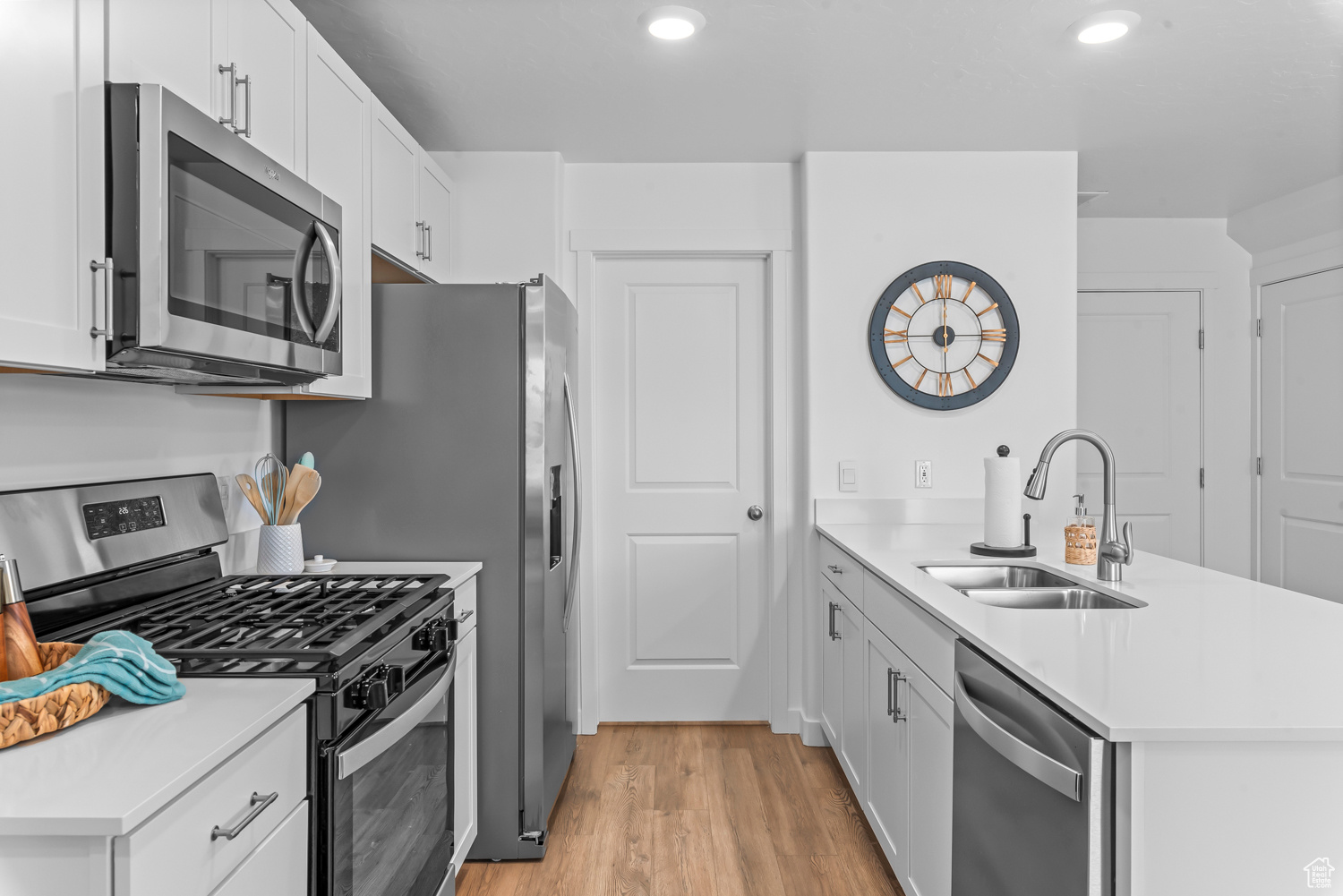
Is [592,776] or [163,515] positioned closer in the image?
[163,515]

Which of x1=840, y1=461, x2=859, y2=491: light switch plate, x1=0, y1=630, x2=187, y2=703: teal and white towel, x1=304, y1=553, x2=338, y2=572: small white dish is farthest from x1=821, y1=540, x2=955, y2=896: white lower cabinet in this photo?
x1=304, y1=553, x2=338, y2=572: small white dish

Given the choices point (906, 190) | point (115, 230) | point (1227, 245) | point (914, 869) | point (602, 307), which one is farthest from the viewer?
point (1227, 245)

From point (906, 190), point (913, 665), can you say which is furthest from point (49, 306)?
point (906, 190)

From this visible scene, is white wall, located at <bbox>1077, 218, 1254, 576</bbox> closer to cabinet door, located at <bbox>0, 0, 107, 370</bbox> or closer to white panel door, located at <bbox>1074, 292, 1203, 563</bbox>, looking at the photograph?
white panel door, located at <bbox>1074, 292, 1203, 563</bbox>

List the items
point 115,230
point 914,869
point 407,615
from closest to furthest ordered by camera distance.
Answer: point 115,230 < point 407,615 < point 914,869

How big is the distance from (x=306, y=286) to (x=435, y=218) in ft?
4.19

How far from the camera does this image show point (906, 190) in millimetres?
3221

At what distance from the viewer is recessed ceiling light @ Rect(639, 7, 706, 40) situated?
6.86 feet

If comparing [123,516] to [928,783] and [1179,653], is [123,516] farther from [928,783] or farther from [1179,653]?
[1179,653]

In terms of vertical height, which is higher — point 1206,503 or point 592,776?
point 1206,503

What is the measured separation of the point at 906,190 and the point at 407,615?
256 cm

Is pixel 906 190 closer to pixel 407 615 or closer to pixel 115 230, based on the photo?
pixel 407 615

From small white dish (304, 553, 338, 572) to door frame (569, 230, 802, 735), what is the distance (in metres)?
1.28

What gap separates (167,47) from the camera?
135 cm
